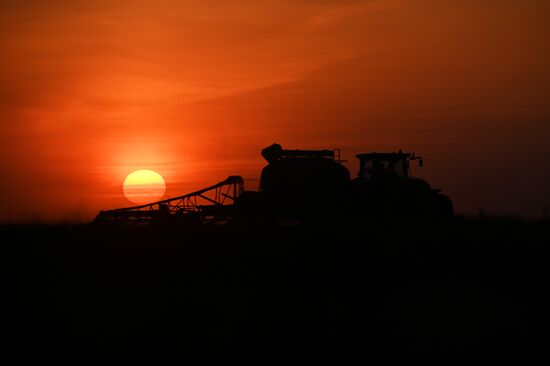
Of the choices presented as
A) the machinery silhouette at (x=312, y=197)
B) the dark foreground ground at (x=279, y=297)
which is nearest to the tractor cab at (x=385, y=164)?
the machinery silhouette at (x=312, y=197)

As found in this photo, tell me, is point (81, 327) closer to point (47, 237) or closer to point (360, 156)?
point (47, 237)

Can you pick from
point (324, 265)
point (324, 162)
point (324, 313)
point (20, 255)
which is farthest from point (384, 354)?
point (324, 162)

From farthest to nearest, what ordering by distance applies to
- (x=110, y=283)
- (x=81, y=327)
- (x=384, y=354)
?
(x=110, y=283), (x=81, y=327), (x=384, y=354)

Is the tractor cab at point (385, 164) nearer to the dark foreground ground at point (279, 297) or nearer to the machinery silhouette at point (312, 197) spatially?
the machinery silhouette at point (312, 197)

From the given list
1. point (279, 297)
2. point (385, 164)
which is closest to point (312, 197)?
point (385, 164)

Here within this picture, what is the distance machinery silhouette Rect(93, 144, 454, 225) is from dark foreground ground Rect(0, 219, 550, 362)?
472 cm

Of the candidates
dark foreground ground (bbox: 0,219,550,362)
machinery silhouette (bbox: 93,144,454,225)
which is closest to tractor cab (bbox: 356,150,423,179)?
machinery silhouette (bbox: 93,144,454,225)

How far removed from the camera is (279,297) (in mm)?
14484

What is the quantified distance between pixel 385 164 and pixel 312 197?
3117mm

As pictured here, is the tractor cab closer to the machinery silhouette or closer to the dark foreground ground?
the machinery silhouette

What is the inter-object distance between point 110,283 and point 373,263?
243 inches

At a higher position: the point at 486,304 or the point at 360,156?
the point at 360,156

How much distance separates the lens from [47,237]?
26.2m

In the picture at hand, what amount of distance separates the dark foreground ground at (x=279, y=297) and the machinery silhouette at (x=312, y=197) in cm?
472
